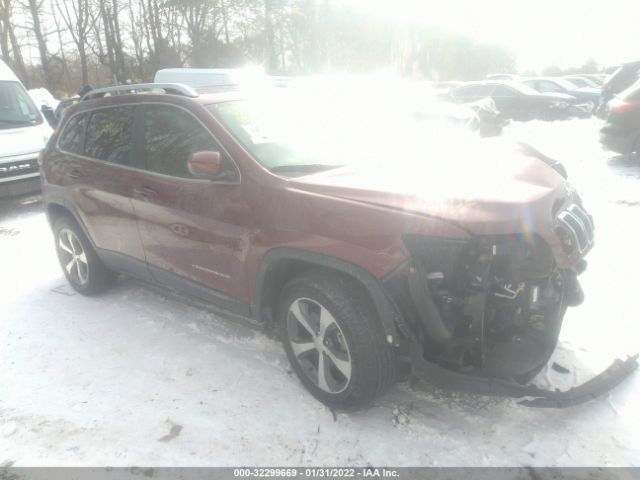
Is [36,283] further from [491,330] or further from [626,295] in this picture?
[626,295]

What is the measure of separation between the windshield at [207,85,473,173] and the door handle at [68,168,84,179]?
1.65 meters

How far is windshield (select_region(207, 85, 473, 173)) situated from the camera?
3.01 meters

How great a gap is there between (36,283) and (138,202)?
2180mm

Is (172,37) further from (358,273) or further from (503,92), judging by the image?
(358,273)

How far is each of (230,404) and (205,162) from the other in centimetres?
144

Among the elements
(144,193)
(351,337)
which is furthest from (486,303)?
(144,193)

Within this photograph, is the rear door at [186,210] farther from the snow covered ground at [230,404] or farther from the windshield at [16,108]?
the windshield at [16,108]

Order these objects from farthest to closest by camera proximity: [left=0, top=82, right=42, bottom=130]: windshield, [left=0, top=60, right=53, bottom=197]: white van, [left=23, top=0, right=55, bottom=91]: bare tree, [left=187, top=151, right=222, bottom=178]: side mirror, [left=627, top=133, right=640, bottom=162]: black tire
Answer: [left=23, top=0, right=55, bottom=91]: bare tree
[left=627, top=133, right=640, bottom=162]: black tire
[left=0, top=82, right=42, bottom=130]: windshield
[left=0, top=60, right=53, bottom=197]: white van
[left=187, top=151, right=222, bottom=178]: side mirror

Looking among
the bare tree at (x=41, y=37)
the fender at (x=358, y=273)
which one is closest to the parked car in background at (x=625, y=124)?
the fender at (x=358, y=273)

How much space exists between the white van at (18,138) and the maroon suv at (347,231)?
4.78 metres

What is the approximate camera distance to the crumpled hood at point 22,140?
7684mm

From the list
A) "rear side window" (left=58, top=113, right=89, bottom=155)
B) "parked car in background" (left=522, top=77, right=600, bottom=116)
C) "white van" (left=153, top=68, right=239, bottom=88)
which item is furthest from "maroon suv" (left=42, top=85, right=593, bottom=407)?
"parked car in background" (left=522, top=77, right=600, bottom=116)

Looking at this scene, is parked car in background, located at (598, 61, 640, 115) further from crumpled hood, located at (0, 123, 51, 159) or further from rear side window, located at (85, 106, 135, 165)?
crumpled hood, located at (0, 123, 51, 159)

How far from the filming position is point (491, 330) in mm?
2520
